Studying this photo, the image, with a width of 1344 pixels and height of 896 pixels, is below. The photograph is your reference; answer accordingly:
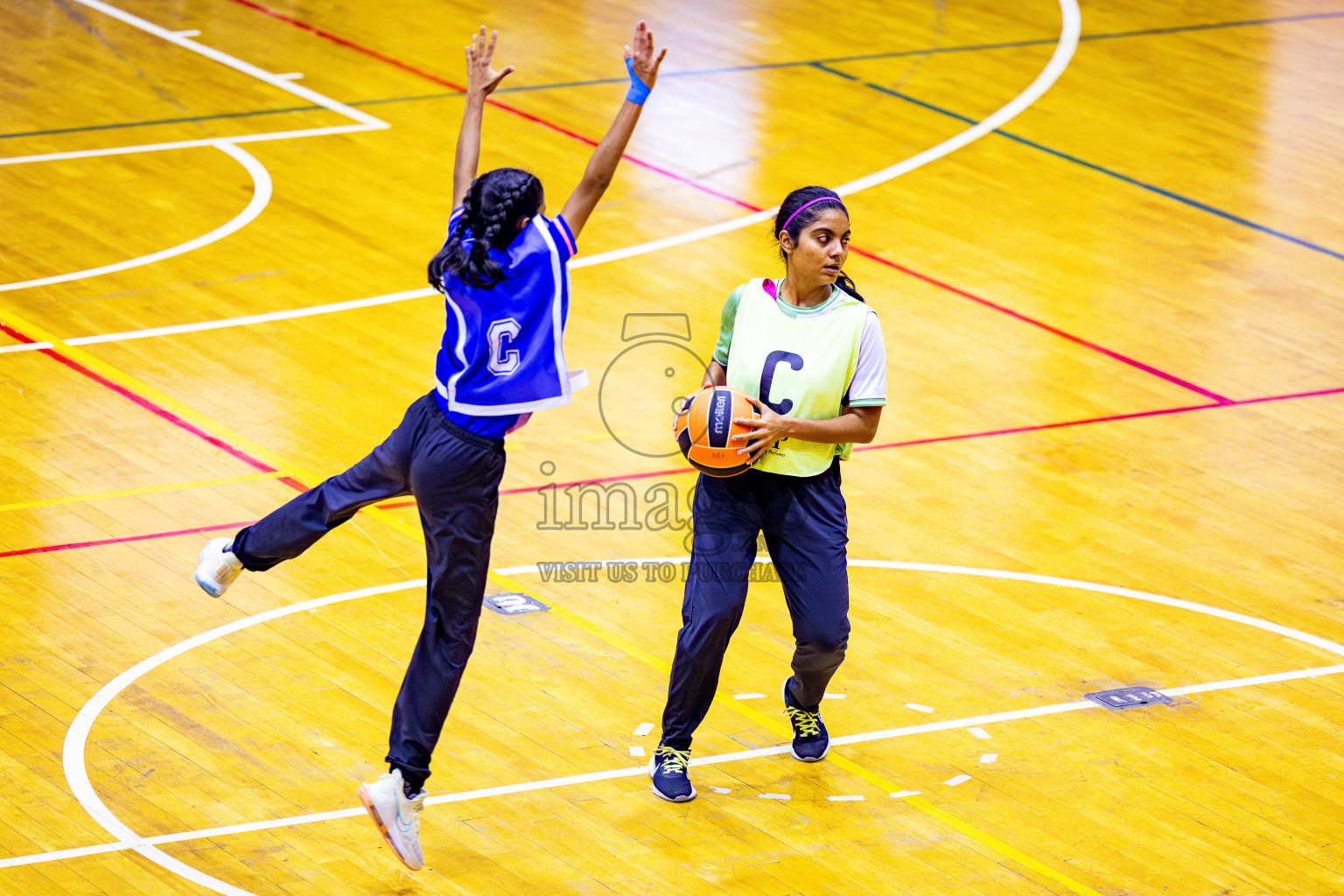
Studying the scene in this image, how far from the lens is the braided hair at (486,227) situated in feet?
18.7

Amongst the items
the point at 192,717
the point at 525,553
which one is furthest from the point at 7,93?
the point at 192,717

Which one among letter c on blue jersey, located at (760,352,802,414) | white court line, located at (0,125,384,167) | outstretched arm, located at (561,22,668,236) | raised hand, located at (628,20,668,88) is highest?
raised hand, located at (628,20,668,88)

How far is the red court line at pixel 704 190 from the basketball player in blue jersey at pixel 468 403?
612cm

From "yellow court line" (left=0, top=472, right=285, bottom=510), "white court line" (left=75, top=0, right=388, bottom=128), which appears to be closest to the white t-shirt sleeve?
"yellow court line" (left=0, top=472, right=285, bottom=510)

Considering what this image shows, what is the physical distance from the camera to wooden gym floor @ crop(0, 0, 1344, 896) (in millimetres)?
6668

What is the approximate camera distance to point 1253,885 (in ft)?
21.2

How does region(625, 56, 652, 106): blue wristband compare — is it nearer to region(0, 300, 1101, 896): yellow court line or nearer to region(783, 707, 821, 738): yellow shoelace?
region(783, 707, 821, 738): yellow shoelace

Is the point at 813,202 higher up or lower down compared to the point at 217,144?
higher up

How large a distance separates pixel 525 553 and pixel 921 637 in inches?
75.1

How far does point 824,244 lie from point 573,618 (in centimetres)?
250

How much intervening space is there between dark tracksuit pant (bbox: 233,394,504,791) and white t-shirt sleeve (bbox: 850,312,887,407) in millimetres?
1274

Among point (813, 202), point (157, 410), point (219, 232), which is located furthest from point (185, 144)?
point (813, 202)

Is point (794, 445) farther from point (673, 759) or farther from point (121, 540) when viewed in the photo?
point (121, 540)

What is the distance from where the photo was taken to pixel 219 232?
41.3 ft
